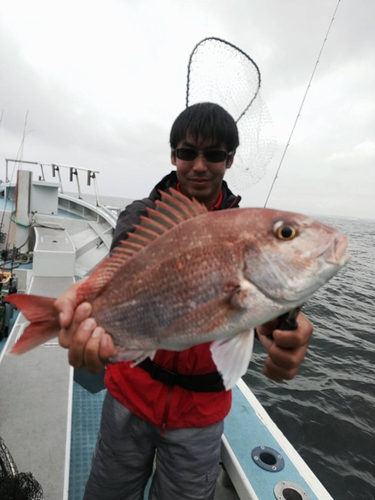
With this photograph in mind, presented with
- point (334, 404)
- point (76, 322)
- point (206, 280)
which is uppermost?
point (206, 280)

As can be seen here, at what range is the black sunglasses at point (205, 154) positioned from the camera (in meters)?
2.45

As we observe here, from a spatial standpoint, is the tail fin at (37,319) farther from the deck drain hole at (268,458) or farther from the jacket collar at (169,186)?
the deck drain hole at (268,458)

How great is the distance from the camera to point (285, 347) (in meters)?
1.67

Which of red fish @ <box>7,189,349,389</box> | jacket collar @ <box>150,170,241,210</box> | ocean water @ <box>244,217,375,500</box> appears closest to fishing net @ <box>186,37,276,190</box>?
jacket collar @ <box>150,170,241,210</box>

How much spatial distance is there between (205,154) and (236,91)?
2.65 m

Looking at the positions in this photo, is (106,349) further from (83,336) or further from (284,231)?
(284,231)

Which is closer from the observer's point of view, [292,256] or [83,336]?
[292,256]

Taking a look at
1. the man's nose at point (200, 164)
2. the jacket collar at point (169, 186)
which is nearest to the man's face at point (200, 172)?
the man's nose at point (200, 164)

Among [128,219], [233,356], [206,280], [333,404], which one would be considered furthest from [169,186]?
[333,404]

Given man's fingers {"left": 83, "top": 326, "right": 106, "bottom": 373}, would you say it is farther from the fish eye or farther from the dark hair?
the dark hair

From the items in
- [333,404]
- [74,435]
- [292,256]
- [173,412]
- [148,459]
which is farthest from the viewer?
[333,404]

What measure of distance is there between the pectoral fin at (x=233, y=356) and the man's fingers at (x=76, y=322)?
80 cm

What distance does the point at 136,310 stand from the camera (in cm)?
169

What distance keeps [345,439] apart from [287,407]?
4.25ft
